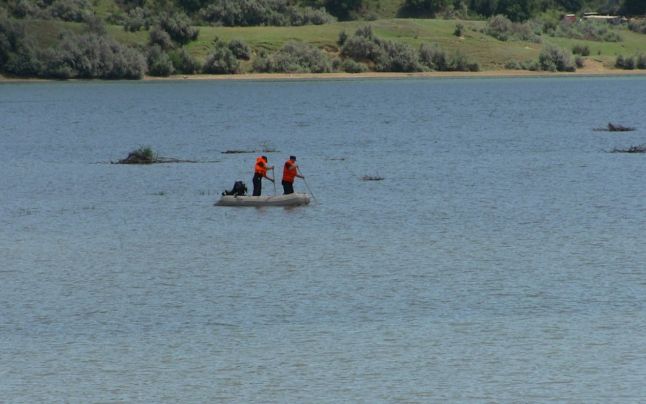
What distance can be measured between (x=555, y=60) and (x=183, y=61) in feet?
131

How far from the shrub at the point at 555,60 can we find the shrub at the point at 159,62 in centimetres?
3993

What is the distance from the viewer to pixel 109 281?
31938 millimetres

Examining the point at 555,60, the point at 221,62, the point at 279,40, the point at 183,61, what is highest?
the point at 279,40

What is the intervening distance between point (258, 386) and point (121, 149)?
50040 mm

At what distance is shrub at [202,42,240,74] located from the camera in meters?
133

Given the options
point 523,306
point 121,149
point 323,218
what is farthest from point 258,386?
point 121,149

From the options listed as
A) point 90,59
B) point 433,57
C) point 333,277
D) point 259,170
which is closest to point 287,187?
point 259,170

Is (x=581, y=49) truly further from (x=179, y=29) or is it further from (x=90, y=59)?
(x=90, y=59)

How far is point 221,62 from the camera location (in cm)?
13300

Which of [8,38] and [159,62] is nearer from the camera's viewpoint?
[8,38]

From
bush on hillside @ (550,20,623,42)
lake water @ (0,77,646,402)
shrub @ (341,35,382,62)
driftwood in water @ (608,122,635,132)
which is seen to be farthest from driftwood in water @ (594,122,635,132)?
bush on hillside @ (550,20,623,42)

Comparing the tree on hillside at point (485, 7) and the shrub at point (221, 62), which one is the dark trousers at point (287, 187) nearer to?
the shrub at point (221, 62)

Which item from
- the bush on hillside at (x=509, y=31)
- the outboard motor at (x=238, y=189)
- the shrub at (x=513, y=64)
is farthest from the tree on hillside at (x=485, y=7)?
the outboard motor at (x=238, y=189)

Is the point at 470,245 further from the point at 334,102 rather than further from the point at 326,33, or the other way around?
the point at 326,33
